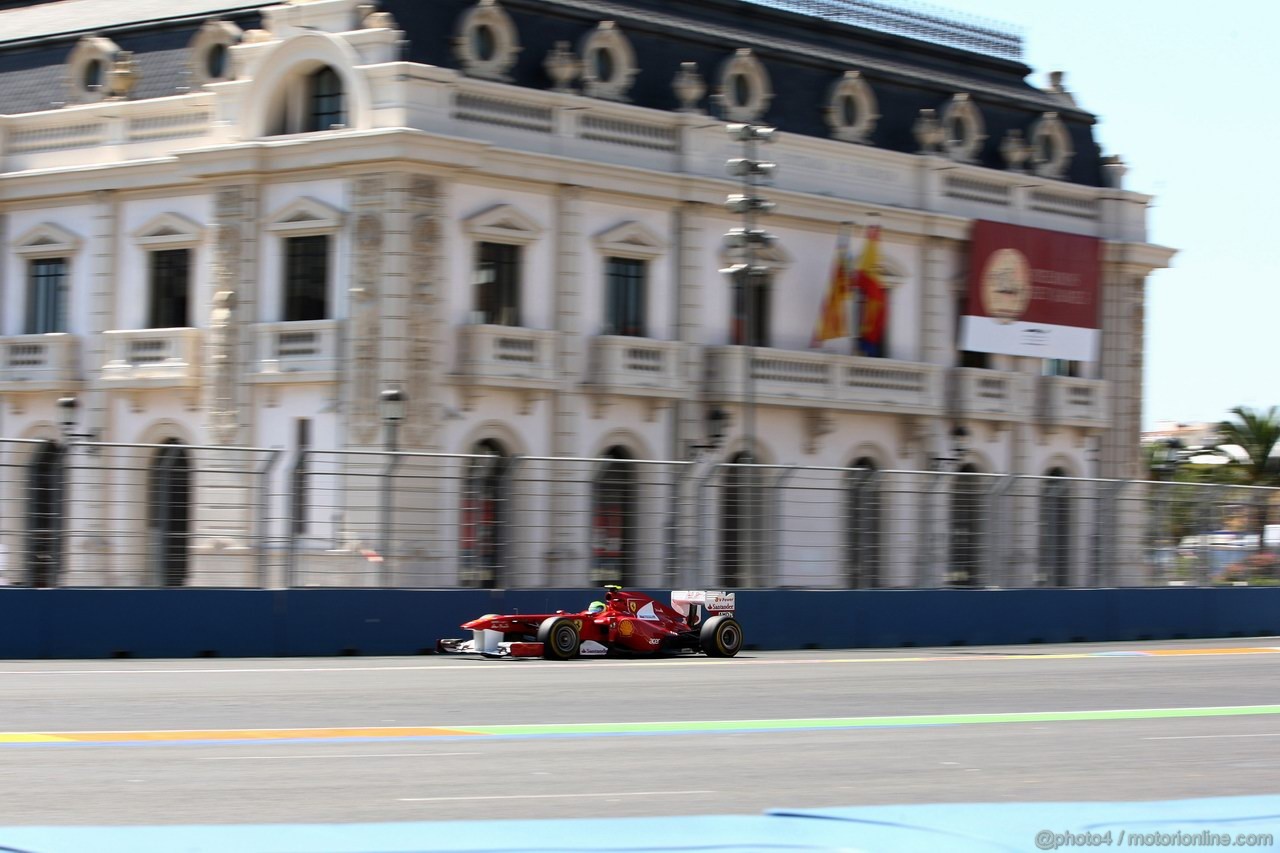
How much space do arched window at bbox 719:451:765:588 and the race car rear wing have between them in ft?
4.77

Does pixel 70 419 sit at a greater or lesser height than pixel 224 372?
lesser

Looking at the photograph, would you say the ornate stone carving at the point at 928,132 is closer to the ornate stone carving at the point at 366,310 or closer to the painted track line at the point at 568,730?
the ornate stone carving at the point at 366,310

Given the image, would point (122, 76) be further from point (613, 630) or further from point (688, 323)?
point (613, 630)

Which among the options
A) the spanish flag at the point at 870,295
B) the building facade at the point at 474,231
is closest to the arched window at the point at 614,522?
the building facade at the point at 474,231

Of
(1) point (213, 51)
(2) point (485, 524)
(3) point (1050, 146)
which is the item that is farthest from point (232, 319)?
(3) point (1050, 146)

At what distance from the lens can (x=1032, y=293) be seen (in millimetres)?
46562

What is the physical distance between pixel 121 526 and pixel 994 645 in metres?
13.3

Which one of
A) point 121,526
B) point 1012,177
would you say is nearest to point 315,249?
point 121,526

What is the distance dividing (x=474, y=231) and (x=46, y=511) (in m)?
16.4

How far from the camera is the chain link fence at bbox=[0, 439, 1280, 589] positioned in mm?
21703

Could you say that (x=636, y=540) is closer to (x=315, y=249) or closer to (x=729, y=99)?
(x=315, y=249)

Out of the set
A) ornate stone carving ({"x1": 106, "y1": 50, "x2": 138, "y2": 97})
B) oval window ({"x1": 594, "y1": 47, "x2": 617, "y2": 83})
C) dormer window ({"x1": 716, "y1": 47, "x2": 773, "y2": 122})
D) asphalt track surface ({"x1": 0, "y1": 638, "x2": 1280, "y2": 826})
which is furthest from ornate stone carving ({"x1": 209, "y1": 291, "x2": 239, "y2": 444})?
asphalt track surface ({"x1": 0, "y1": 638, "x2": 1280, "y2": 826})

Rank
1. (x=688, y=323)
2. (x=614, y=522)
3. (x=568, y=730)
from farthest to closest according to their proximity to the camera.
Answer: (x=688, y=323) < (x=614, y=522) < (x=568, y=730)

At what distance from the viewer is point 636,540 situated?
2517cm
